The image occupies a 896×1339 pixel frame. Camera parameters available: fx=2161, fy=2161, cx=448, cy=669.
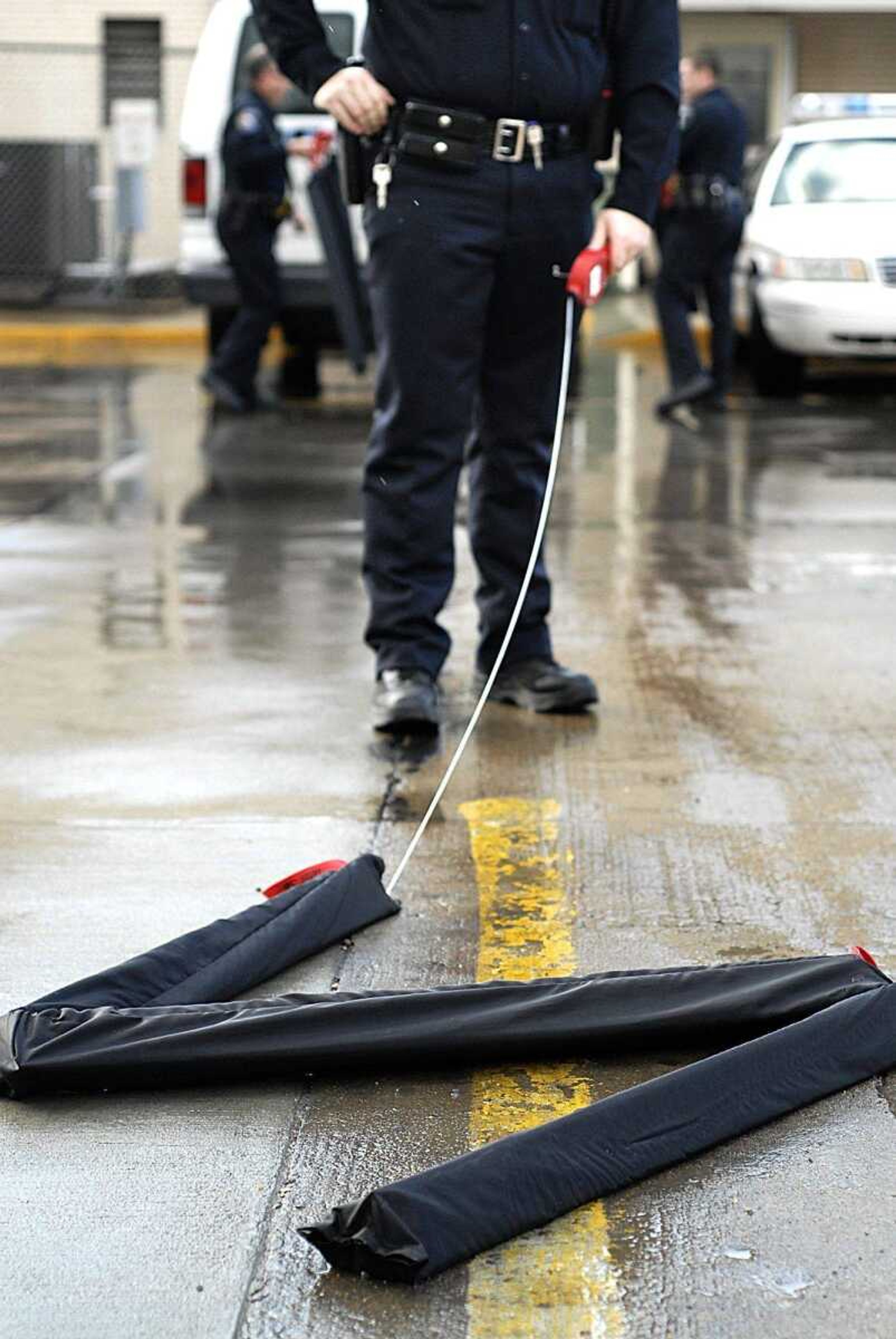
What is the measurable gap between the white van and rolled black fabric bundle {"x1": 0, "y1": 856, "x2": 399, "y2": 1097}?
875 centimetres

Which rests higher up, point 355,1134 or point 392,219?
point 392,219

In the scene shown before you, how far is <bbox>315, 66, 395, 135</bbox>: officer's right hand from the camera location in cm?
452

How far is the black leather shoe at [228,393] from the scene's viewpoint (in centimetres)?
1160

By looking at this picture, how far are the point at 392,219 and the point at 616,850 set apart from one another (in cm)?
154

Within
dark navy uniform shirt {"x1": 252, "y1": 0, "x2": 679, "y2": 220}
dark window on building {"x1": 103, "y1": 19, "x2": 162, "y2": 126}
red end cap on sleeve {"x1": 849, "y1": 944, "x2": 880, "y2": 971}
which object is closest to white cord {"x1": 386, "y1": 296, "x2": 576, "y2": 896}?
dark navy uniform shirt {"x1": 252, "y1": 0, "x2": 679, "y2": 220}

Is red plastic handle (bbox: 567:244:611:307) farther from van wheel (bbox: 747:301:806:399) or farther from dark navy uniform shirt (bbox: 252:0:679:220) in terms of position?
van wheel (bbox: 747:301:806:399)

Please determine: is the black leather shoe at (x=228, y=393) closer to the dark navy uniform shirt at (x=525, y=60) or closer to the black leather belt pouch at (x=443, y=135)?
the dark navy uniform shirt at (x=525, y=60)

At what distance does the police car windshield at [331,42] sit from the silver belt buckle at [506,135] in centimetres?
732

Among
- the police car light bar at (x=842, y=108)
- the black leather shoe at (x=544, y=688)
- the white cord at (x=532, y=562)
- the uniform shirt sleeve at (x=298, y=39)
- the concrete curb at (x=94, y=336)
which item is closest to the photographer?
the white cord at (x=532, y=562)

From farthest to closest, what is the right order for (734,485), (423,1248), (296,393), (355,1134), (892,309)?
1. (296,393)
2. (892,309)
3. (734,485)
4. (355,1134)
5. (423,1248)

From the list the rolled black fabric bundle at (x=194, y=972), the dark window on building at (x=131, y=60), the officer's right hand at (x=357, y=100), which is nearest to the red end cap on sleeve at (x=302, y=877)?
the rolled black fabric bundle at (x=194, y=972)

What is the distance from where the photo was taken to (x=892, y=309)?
12203mm

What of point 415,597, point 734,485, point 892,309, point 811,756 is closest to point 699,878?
point 811,756

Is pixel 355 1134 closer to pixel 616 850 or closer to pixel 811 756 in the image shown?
pixel 616 850
